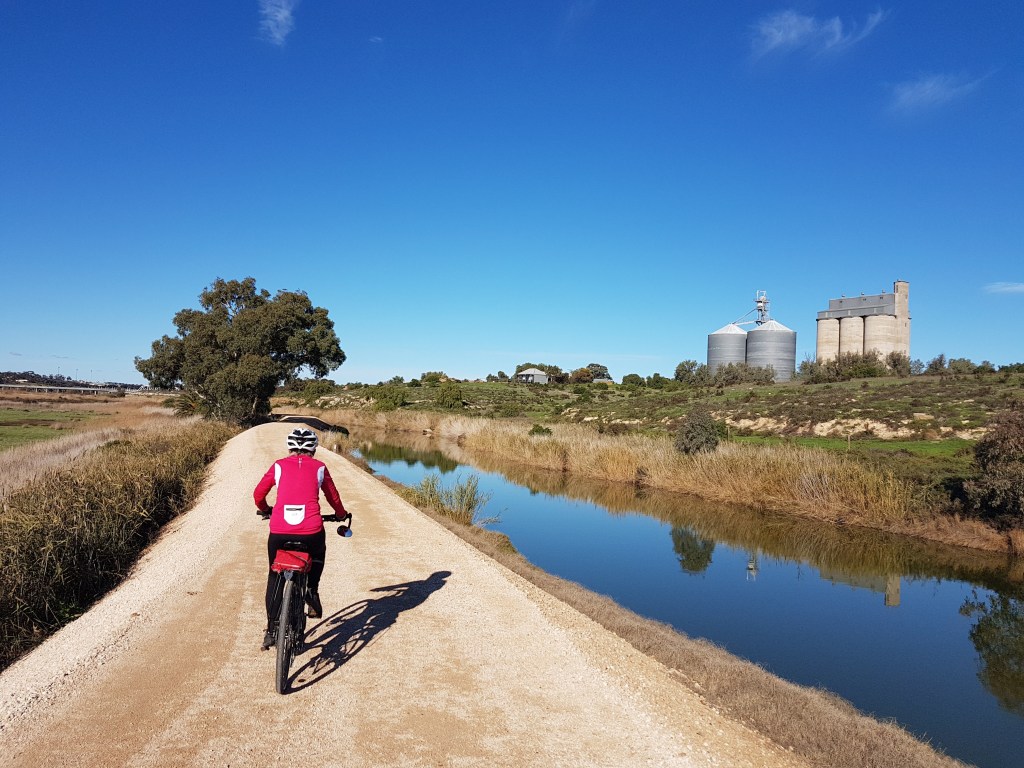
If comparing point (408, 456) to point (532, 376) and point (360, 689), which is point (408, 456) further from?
point (532, 376)

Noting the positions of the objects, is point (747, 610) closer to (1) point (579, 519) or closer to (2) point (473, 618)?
(2) point (473, 618)

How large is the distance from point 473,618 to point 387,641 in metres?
1.23

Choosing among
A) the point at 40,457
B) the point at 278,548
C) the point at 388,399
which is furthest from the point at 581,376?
the point at 278,548

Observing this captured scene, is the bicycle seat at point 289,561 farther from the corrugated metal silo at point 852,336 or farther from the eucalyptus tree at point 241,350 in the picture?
the corrugated metal silo at point 852,336

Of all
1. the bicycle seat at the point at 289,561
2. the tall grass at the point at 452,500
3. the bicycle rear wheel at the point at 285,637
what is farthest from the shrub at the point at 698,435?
the bicycle rear wheel at the point at 285,637

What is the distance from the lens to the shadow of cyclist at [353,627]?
598 cm

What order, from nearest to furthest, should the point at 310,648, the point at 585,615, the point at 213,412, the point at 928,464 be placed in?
the point at 310,648
the point at 585,615
the point at 928,464
the point at 213,412

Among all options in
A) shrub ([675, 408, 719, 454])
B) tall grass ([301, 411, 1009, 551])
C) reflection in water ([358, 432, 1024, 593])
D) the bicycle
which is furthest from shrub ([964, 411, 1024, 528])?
the bicycle

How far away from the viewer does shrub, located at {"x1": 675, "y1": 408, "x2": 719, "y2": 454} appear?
25641mm

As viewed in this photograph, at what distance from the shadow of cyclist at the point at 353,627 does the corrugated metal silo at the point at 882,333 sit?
7423cm

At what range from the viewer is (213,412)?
1740 inches

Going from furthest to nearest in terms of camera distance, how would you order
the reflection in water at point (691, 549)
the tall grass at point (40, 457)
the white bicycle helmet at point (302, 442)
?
1. the reflection in water at point (691, 549)
2. the tall grass at point (40, 457)
3. the white bicycle helmet at point (302, 442)

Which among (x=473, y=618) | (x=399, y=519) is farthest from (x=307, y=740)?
(x=399, y=519)

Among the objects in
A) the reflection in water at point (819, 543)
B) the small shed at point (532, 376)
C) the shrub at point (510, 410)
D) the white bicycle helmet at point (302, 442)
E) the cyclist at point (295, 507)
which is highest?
the small shed at point (532, 376)
